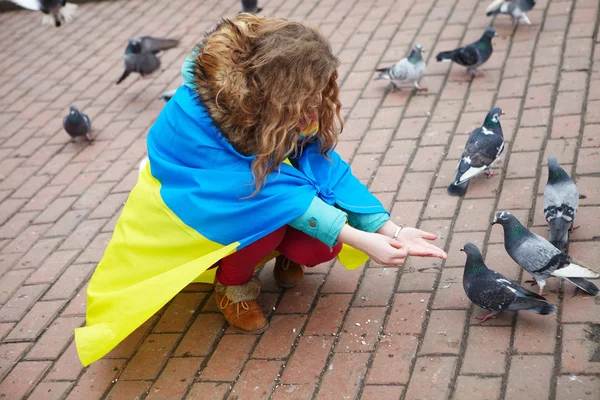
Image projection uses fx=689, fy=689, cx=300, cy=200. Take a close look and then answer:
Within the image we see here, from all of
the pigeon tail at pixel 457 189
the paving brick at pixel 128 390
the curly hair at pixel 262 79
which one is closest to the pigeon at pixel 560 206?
the pigeon tail at pixel 457 189

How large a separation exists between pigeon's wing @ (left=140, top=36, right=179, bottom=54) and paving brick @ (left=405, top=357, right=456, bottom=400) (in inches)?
176

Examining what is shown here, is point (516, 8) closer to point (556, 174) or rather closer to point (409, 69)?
point (409, 69)

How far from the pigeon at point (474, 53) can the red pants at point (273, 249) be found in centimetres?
269

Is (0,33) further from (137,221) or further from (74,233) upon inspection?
(137,221)

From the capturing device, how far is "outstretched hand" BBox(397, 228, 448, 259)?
10.0 ft

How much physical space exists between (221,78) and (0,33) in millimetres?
7058

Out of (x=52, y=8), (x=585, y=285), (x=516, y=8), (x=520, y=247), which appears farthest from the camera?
(x=52, y=8)

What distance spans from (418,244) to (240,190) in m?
0.85

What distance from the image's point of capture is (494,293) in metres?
3.14

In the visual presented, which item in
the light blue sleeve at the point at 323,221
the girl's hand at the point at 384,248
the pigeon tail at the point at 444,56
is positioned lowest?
the pigeon tail at the point at 444,56

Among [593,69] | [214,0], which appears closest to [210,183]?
[593,69]

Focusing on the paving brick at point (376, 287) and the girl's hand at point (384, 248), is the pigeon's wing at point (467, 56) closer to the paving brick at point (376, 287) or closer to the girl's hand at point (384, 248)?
the paving brick at point (376, 287)

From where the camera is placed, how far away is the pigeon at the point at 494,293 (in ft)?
10.1

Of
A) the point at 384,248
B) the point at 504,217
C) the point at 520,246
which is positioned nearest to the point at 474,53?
the point at 504,217
